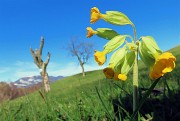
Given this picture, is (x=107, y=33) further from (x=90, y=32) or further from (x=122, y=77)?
(x=122, y=77)

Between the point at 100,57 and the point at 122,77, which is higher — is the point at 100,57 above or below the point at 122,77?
above

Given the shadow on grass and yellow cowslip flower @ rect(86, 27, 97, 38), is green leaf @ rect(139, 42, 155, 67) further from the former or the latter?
the shadow on grass

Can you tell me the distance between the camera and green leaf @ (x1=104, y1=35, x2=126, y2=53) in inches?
62.4

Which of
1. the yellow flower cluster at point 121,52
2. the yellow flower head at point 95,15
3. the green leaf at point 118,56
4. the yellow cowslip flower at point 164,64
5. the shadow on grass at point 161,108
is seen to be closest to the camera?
the yellow cowslip flower at point 164,64

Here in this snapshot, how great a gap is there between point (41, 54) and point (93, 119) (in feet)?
131

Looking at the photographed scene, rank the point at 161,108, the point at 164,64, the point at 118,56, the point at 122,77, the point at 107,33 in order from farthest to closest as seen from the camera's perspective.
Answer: the point at 161,108
the point at 107,33
the point at 118,56
the point at 122,77
the point at 164,64

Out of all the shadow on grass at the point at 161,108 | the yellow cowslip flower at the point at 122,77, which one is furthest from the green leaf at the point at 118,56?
the shadow on grass at the point at 161,108

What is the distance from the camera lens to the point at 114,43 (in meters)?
1.60

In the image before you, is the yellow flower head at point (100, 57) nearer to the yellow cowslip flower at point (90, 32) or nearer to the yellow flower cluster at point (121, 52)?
the yellow flower cluster at point (121, 52)

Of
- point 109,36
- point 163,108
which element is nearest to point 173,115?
point 163,108

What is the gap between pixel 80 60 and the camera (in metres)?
69.3

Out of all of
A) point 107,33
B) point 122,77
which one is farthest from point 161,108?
point 122,77

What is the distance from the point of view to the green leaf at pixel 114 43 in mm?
1584

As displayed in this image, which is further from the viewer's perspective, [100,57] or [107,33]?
[107,33]
